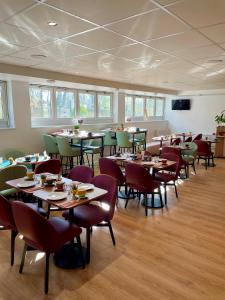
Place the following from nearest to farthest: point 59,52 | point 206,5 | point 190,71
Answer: point 206,5, point 59,52, point 190,71

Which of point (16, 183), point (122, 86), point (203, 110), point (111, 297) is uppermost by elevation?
point (122, 86)

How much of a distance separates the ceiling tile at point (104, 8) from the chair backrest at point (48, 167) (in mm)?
2242

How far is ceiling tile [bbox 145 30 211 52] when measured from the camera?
2.91m

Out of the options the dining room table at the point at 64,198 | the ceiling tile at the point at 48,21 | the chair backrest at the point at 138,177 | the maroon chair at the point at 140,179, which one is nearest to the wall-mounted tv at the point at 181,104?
the maroon chair at the point at 140,179

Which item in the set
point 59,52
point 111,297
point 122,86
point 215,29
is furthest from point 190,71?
point 111,297

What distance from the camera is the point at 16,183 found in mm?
2814

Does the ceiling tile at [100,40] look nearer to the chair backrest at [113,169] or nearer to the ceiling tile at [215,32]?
the ceiling tile at [215,32]

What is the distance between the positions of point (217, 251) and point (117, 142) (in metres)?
4.57

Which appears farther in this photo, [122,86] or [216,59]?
[122,86]

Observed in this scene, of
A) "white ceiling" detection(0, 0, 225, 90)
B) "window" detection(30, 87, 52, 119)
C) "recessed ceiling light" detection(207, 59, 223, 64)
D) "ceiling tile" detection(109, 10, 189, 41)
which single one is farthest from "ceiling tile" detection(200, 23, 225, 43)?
"window" detection(30, 87, 52, 119)

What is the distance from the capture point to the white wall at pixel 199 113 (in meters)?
9.21

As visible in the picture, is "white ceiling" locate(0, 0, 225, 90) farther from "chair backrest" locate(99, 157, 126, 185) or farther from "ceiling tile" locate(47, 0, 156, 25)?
"chair backrest" locate(99, 157, 126, 185)

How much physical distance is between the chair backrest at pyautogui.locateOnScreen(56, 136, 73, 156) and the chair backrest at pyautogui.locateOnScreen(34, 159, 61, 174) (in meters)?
1.44

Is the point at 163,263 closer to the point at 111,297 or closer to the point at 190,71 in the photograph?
the point at 111,297
